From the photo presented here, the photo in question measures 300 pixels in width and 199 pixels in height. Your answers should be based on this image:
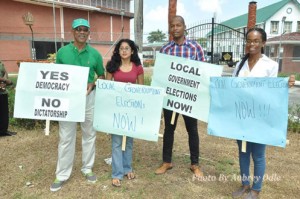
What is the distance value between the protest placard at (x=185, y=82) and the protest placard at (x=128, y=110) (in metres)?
0.31

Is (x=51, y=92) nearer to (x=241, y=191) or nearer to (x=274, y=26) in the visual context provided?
(x=241, y=191)

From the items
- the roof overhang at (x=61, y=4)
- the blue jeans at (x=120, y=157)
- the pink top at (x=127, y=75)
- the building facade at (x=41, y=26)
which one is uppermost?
the roof overhang at (x=61, y=4)

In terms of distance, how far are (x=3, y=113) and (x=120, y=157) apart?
3135 millimetres

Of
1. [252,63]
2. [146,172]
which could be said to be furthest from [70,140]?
[252,63]

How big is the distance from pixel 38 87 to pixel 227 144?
354 centimetres

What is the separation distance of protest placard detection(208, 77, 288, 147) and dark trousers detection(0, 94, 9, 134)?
408 centimetres

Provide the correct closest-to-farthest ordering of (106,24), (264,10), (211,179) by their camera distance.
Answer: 1. (211,179)
2. (106,24)
3. (264,10)

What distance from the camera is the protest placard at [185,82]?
134 inches

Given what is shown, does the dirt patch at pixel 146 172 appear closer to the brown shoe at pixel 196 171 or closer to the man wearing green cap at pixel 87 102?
the brown shoe at pixel 196 171

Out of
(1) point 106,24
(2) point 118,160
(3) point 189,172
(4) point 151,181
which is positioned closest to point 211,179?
(3) point 189,172

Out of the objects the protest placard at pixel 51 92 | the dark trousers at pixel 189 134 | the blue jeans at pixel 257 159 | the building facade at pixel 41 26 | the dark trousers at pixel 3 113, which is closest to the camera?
the blue jeans at pixel 257 159

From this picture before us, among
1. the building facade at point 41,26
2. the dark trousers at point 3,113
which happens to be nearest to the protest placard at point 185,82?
the dark trousers at point 3,113

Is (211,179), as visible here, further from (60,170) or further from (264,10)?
(264,10)

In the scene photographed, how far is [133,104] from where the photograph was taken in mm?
3406
